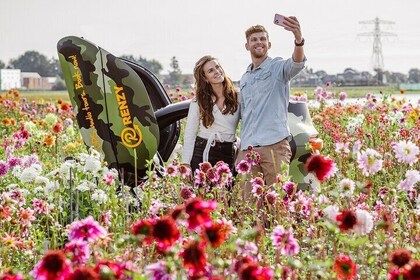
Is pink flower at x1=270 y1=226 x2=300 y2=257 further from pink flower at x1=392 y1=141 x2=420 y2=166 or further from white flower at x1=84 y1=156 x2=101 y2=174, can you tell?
white flower at x1=84 y1=156 x2=101 y2=174

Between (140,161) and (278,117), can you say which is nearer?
(278,117)

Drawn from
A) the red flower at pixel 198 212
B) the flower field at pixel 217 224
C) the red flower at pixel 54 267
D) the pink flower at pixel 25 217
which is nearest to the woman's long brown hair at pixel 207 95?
the flower field at pixel 217 224

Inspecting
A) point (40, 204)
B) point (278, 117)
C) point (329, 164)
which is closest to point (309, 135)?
point (278, 117)

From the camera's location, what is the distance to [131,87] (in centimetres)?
591

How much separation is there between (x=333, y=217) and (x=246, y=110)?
273 cm

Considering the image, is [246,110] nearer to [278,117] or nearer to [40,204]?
[278,117]

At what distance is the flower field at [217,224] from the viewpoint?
2217 mm

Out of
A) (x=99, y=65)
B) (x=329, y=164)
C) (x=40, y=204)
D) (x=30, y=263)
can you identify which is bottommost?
(x=30, y=263)

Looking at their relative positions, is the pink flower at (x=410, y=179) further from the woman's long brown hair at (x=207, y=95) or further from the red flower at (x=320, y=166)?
the woman's long brown hair at (x=207, y=95)

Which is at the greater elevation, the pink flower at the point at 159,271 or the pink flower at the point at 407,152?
the pink flower at the point at 407,152

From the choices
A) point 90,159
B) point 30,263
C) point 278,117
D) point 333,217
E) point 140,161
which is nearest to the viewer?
point 333,217

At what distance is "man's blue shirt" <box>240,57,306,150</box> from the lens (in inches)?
208

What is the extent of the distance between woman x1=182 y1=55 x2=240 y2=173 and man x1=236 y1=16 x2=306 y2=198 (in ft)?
0.67

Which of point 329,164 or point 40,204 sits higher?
point 329,164
